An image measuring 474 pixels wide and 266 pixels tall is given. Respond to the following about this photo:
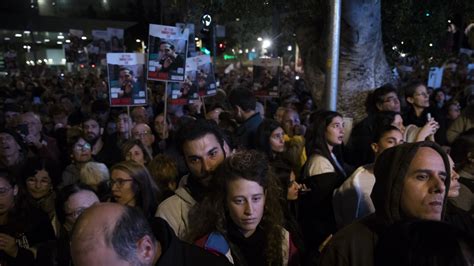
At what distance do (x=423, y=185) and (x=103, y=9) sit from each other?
45.3 m

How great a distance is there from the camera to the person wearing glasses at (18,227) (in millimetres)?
3369

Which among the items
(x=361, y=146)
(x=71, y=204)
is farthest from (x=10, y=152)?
(x=361, y=146)

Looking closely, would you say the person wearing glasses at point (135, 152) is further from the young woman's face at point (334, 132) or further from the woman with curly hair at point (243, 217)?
the woman with curly hair at point (243, 217)

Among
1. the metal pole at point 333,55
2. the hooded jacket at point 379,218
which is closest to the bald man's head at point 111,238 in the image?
the hooded jacket at point 379,218

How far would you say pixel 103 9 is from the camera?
4350cm

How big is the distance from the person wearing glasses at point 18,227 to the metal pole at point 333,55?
3.57m

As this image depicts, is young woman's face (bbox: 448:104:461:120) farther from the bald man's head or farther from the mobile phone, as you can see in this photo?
the bald man's head

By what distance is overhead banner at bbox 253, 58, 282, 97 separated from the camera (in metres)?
10.4

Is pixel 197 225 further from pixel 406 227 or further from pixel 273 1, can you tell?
pixel 273 1

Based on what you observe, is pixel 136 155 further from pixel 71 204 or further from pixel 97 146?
pixel 97 146

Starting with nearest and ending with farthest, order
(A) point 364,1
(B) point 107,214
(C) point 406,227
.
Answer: (C) point 406,227 < (B) point 107,214 < (A) point 364,1

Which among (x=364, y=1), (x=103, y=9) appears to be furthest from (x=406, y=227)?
(x=103, y=9)

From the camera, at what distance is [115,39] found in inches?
→ 546

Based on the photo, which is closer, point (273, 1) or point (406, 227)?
point (406, 227)
